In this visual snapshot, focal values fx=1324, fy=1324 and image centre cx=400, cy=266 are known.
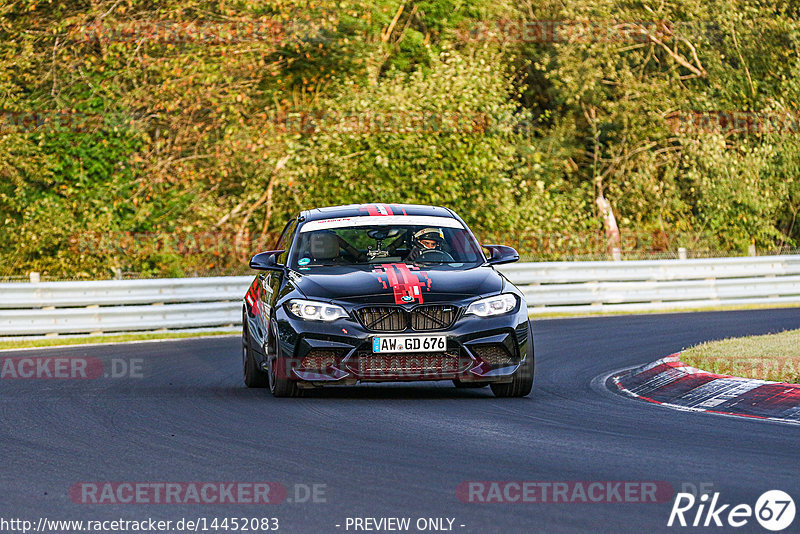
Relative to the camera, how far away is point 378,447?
7953 mm

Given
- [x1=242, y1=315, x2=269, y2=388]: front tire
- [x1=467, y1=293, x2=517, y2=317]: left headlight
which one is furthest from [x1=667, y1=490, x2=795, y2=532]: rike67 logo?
[x1=242, y1=315, x2=269, y2=388]: front tire

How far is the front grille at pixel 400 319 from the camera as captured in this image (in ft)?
33.5

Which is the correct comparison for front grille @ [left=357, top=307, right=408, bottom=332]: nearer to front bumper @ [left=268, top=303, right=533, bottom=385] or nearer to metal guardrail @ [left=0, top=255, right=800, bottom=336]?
front bumper @ [left=268, top=303, right=533, bottom=385]

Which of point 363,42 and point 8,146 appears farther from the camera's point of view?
point 363,42

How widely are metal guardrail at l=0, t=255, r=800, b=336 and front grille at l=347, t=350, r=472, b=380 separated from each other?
10036 millimetres

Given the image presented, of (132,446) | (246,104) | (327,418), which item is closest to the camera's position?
(132,446)

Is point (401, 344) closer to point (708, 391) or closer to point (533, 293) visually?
point (708, 391)

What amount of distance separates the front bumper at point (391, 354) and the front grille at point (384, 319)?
0.05 meters

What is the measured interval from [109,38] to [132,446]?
69.3ft

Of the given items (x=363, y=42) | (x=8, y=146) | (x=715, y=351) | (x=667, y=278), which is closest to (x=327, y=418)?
(x=715, y=351)

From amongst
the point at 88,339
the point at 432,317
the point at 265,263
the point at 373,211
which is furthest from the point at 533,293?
the point at 432,317

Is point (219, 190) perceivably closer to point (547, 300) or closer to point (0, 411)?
point (547, 300)

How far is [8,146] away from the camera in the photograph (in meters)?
27.4

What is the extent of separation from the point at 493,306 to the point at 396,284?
2.58 feet
